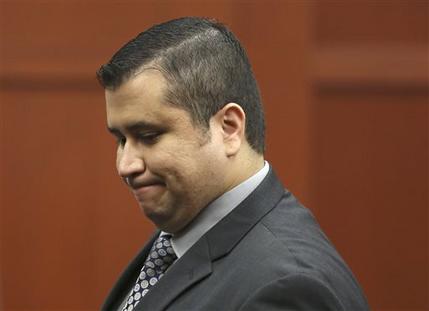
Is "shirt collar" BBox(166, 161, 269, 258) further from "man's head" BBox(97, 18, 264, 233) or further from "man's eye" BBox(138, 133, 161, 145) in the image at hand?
"man's eye" BBox(138, 133, 161, 145)

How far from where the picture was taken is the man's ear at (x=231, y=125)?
195cm

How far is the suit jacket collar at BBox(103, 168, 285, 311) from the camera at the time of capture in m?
1.92

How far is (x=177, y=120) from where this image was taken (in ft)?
6.26

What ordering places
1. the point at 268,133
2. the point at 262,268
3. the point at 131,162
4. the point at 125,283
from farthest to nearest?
the point at 268,133 < the point at 125,283 < the point at 131,162 < the point at 262,268

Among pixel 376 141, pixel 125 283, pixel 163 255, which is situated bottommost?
pixel 376 141

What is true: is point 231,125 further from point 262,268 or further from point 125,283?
point 125,283

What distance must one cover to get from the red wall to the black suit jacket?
6.62ft

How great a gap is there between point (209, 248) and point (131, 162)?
20 centimetres

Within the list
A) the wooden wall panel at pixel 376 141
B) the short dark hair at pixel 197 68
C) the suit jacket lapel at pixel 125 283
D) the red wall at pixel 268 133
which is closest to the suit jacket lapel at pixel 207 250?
the short dark hair at pixel 197 68

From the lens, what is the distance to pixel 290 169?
13.3 ft

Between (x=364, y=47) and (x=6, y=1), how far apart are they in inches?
49.7

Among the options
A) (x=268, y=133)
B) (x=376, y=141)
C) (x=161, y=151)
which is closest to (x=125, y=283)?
(x=161, y=151)

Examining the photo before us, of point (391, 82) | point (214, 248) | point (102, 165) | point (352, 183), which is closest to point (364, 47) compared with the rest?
point (391, 82)

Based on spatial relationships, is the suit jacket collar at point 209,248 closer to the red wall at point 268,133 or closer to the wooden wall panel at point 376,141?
the red wall at point 268,133
